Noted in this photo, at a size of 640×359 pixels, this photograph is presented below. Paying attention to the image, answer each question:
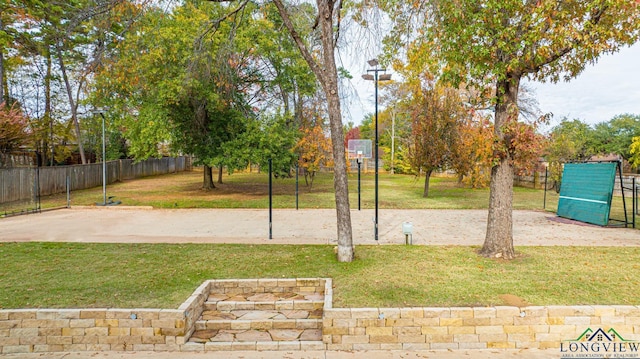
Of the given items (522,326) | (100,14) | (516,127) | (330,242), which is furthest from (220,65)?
(522,326)

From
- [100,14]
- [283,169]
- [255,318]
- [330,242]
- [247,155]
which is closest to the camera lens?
[255,318]

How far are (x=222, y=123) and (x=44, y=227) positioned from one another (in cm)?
902

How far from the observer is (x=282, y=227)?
30.9 feet

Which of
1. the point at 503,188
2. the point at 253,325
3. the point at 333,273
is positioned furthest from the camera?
the point at 503,188

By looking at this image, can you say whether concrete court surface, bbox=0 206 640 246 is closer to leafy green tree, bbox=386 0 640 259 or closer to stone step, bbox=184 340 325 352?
leafy green tree, bbox=386 0 640 259

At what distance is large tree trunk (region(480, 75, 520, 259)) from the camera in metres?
6.15

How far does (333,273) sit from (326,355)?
5.70ft

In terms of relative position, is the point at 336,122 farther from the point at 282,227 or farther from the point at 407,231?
the point at 282,227

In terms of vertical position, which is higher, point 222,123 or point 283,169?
point 222,123

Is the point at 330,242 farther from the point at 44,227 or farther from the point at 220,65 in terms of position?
the point at 44,227

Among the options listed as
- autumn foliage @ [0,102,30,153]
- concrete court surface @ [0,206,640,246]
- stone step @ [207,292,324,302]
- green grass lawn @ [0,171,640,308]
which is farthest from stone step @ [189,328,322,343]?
autumn foliage @ [0,102,30,153]

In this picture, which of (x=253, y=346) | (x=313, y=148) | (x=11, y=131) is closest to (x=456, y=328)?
(x=253, y=346)

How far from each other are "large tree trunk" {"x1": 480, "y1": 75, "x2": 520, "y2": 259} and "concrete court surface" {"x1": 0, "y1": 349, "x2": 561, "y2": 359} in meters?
2.55

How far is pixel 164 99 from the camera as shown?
1433 cm
